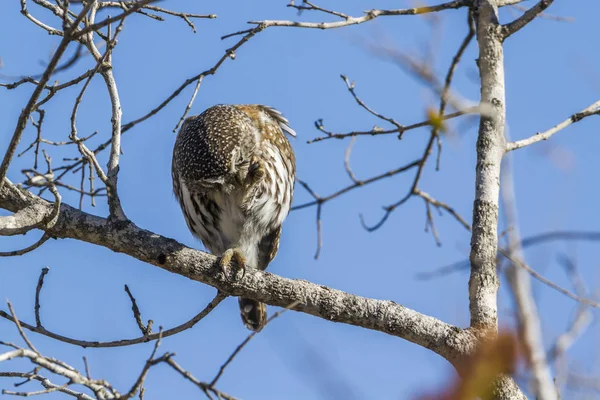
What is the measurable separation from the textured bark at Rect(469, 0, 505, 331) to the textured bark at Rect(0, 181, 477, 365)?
32 centimetres

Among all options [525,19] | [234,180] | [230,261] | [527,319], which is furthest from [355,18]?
[527,319]

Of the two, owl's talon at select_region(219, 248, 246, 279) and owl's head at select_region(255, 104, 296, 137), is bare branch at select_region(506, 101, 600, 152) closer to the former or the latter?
owl's talon at select_region(219, 248, 246, 279)

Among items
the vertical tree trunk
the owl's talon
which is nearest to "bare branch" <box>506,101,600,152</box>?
the vertical tree trunk

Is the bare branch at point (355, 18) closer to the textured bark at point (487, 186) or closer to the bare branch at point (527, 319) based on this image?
the textured bark at point (487, 186)

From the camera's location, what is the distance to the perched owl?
7016 millimetres

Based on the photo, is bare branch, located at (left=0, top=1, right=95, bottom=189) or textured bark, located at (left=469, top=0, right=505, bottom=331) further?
textured bark, located at (left=469, top=0, right=505, bottom=331)

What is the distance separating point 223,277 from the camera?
17.5 ft

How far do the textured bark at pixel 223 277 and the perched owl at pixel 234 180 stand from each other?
56.6 inches

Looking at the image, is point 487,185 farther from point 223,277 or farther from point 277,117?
point 277,117

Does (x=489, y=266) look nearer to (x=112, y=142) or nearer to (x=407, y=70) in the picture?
(x=407, y=70)

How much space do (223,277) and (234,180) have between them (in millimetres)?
1839

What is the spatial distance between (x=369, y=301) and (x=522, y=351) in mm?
3097

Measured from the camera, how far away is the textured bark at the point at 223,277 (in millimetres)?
5047

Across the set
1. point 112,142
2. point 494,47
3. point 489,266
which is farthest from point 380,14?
A: point 112,142
